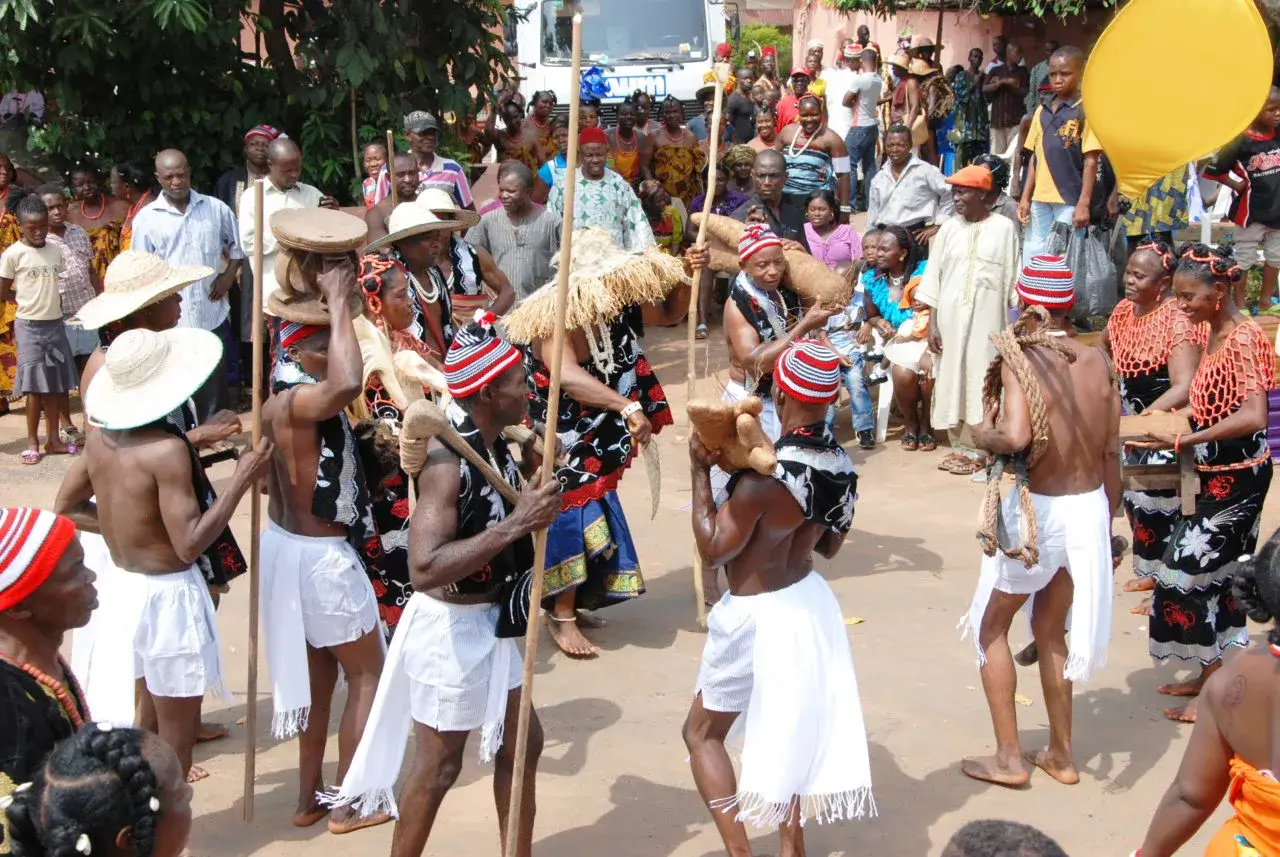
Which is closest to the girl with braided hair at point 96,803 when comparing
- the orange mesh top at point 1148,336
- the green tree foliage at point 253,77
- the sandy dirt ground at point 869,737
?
the sandy dirt ground at point 869,737

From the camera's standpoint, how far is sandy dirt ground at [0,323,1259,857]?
5.09 metres

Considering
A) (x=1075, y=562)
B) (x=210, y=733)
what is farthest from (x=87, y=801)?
(x=1075, y=562)

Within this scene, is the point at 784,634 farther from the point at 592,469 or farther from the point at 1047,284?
the point at 592,469

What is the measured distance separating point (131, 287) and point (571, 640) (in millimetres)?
2858

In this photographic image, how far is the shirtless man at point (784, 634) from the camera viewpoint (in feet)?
14.4

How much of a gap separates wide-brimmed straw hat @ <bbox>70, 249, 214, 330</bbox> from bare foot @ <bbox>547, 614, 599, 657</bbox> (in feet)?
8.78

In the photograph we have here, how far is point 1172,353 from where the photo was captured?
6551mm

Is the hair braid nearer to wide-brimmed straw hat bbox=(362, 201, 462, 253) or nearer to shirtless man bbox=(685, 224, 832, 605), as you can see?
wide-brimmed straw hat bbox=(362, 201, 462, 253)

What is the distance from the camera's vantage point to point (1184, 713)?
6004 mm

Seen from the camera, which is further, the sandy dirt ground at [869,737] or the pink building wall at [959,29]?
the pink building wall at [959,29]

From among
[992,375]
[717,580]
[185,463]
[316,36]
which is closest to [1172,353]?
[992,375]

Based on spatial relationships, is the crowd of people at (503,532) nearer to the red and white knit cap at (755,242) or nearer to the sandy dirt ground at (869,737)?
the red and white knit cap at (755,242)

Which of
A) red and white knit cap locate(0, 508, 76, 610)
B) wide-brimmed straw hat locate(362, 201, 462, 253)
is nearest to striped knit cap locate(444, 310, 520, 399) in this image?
red and white knit cap locate(0, 508, 76, 610)

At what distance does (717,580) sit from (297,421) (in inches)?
134
